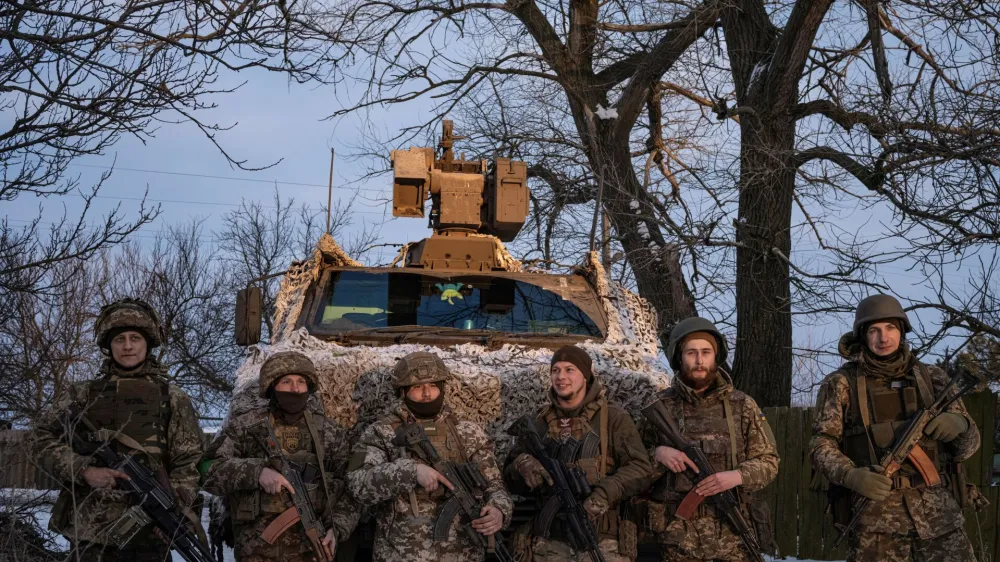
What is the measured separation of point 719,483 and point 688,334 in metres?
0.80

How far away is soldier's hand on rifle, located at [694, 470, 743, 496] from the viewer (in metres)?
5.30

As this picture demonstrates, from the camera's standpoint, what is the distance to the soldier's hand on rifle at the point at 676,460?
539cm

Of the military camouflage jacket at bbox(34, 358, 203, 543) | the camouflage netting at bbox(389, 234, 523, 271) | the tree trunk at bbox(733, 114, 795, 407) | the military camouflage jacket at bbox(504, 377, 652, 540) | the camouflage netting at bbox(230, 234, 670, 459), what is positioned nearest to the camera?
the military camouflage jacket at bbox(34, 358, 203, 543)

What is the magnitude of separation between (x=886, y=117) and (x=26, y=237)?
6.57m

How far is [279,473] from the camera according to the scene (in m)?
5.43

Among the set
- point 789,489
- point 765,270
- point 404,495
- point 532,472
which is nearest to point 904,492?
point 532,472

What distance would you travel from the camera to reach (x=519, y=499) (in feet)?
19.3

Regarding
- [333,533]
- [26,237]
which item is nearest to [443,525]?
[333,533]

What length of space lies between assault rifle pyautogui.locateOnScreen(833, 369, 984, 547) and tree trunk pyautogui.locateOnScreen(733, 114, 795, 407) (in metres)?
6.60

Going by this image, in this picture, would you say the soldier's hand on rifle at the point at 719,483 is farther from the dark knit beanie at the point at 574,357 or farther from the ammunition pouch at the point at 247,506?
the ammunition pouch at the point at 247,506

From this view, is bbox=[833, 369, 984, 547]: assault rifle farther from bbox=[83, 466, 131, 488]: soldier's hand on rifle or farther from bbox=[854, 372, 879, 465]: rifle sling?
bbox=[83, 466, 131, 488]: soldier's hand on rifle

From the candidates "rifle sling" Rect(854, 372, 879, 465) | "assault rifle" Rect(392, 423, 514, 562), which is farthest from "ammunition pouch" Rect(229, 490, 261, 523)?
"rifle sling" Rect(854, 372, 879, 465)

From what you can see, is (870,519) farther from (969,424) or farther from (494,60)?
(494,60)

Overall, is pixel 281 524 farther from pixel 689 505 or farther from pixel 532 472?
pixel 689 505
